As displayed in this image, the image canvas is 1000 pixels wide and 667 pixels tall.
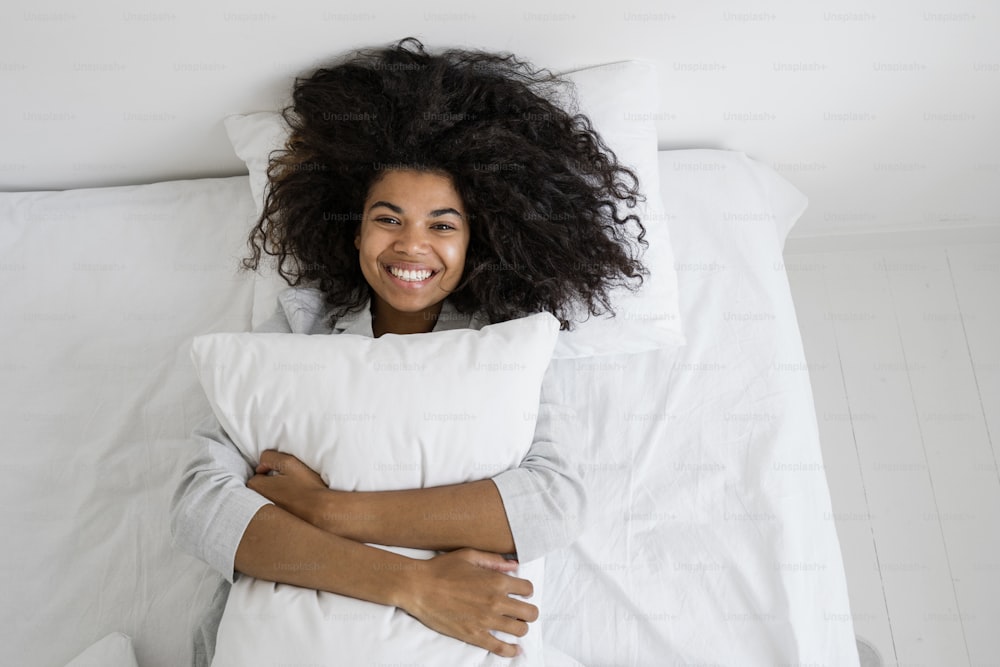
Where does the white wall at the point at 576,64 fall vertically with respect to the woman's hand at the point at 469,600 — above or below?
above

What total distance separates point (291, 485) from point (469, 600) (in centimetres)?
30

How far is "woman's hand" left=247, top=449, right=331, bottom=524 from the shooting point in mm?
1161

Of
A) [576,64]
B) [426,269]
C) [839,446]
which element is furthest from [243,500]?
[839,446]

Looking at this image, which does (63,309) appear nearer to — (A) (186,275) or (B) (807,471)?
(A) (186,275)

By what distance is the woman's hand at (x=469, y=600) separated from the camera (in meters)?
1.12

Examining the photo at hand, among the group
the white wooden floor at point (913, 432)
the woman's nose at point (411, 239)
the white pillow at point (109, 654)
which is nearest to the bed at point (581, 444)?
the white pillow at point (109, 654)

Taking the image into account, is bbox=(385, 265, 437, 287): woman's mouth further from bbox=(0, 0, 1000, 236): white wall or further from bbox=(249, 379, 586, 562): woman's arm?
bbox=(0, 0, 1000, 236): white wall

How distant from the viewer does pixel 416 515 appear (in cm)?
115

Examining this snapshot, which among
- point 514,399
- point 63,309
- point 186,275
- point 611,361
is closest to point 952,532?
point 611,361

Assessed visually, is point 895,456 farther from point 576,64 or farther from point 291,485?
point 291,485

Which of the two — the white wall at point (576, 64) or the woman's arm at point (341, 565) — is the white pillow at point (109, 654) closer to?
the woman's arm at point (341, 565)

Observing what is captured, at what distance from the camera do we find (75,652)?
50.9 inches

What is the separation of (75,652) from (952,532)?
67.6 inches

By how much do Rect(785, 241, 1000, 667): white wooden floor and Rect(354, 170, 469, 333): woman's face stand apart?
1055 millimetres
